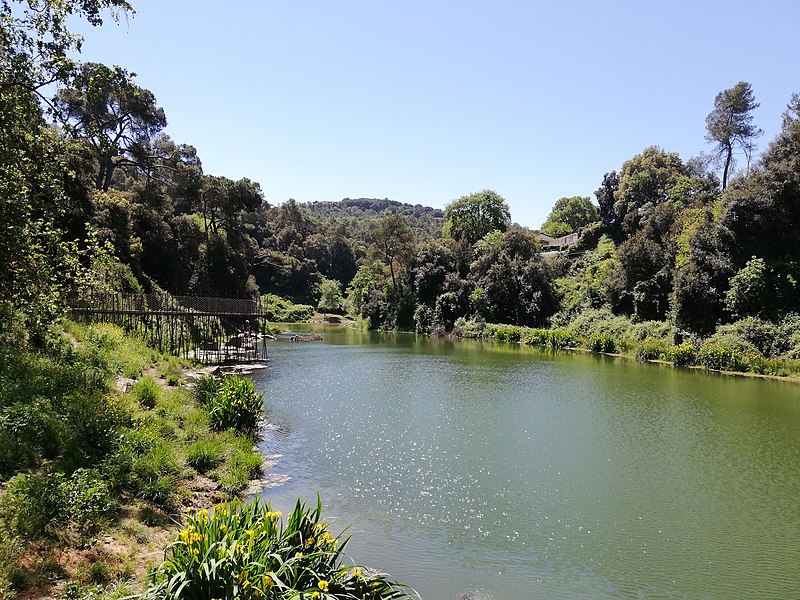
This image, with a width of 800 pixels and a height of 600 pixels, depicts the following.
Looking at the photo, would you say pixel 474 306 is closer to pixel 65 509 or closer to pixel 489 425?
pixel 489 425

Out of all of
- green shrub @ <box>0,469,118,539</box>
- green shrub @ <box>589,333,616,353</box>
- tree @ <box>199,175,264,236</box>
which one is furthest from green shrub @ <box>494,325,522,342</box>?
green shrub @ <box>0,469,118,539</box>

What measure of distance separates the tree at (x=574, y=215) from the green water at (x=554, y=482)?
76393mm

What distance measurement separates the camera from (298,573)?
566 centimetres

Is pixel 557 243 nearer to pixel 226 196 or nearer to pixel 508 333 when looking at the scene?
pixel 508 333

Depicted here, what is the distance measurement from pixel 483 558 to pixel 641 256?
1679 inches

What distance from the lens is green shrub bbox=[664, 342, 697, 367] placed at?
33500mm

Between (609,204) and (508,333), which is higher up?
(609,204)

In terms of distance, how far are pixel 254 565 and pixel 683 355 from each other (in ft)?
114

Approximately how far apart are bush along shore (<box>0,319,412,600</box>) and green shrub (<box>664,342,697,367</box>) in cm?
2905

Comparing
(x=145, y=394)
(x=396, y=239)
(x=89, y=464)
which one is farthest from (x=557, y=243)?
(x=89, y=464)

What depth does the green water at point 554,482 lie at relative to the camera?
850cm

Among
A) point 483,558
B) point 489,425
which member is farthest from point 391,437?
point 483,558

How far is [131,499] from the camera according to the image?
846 cm

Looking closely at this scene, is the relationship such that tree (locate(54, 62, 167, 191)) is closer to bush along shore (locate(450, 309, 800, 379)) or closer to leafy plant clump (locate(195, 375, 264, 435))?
leafy plant clump (locate(195, 375, 264, 435))
